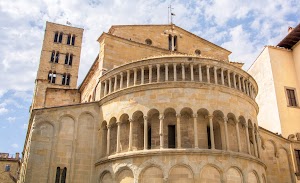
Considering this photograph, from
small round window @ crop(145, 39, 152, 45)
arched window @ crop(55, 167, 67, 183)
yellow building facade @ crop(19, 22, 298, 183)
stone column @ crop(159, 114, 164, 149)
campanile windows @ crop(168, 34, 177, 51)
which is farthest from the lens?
campanile windows @ crop(168, 34, 177, 51)

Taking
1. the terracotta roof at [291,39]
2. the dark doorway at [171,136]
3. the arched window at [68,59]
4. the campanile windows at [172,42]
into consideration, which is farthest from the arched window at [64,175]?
the arched window at [68,59]

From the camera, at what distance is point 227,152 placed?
48.2 ft

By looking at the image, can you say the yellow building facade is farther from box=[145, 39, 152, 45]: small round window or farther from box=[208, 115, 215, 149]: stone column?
box=[145, 39, 152, 45]: small round window

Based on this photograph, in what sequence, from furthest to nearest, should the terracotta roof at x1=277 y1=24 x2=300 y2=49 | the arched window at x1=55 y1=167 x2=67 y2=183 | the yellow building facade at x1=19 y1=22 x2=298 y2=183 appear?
the terracotta roof at x1=277 y1=24 x2=300 y2=49 < the arched window at x1=55 y1=167 x2=67 y2=183 < the yellow building facade at x1=19 y1=22 x2=298 y2=183

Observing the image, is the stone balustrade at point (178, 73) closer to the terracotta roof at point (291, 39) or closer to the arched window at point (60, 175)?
the arched window at point (60, 175)

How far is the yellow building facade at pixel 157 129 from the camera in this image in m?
14.4

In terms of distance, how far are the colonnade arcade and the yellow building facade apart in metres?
0.05

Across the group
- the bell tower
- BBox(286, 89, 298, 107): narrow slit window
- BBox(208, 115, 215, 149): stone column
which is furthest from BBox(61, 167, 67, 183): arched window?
the bell tower

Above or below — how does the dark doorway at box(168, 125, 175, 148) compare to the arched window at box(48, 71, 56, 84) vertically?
below

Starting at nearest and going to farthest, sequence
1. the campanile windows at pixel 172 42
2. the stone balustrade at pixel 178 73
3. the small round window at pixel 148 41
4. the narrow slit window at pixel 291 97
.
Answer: the stone balustrade at pixel 178 73
the small round window at pixel 148 41
the campanile windows at pixel 172 42
the narrow slit window at pixel 291 97

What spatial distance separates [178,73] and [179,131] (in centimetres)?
320

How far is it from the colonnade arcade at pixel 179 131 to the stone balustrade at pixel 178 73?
1633 mm

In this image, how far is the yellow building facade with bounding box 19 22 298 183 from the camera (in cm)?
1441

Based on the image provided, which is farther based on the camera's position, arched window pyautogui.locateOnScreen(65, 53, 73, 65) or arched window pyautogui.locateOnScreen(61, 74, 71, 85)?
arched window pyautogui.locateOnScreen(65, 53, 73, 65)
